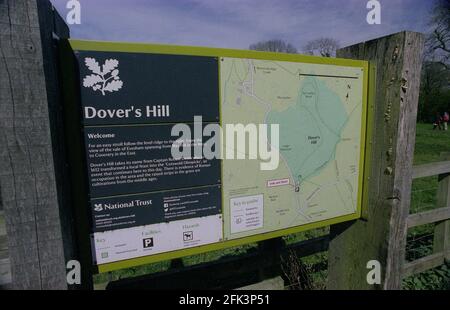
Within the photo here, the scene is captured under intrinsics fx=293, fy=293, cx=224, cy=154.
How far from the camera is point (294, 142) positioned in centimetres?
188

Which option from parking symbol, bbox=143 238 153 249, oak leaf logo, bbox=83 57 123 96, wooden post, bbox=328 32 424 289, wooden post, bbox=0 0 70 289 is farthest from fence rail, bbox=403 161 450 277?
wooden post, bbox=0 0 70 289

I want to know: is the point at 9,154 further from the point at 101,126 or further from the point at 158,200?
the point at 158,200

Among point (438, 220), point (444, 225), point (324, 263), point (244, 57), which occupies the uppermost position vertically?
point (244, 57)

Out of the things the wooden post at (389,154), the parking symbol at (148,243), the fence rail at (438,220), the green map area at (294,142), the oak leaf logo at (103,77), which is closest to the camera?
the oak leaf logo at (103,77)

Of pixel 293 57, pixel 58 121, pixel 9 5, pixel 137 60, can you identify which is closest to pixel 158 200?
pixel 58 121

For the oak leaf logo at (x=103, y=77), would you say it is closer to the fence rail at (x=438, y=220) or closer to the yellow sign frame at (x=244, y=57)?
the yellow sign frame at (x=244, y=57)

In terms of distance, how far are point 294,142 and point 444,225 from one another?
2851mm

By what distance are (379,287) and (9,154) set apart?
7.74 feet

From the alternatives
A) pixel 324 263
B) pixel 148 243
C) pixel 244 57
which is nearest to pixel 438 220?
pixel 324 263

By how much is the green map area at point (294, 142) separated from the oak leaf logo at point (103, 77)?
1.84 ft

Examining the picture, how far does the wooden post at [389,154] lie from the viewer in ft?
6.14

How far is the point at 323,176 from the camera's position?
79.4 inches

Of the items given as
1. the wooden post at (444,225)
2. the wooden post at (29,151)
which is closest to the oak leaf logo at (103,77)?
the wooden post at (29,151)

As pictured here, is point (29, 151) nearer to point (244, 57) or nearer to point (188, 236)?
point (188, 236)
